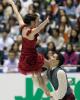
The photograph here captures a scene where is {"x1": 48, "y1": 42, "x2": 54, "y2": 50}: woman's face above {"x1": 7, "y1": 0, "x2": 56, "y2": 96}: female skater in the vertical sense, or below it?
below

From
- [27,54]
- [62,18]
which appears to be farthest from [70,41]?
[27,54]

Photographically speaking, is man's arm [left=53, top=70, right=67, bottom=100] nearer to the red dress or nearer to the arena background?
the red dress

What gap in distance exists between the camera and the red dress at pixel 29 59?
8.16 meters

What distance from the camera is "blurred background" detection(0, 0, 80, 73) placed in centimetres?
1109

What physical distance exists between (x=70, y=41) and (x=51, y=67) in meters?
3.91

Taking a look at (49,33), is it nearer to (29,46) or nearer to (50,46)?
(50,46)

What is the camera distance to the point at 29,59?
8211 millimetres

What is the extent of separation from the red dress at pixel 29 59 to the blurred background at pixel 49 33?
6.19 feet

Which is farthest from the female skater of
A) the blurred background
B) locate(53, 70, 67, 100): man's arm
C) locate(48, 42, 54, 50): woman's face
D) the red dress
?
locate(48, 42, 54, 50): woman's face

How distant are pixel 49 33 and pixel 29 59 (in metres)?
3.97

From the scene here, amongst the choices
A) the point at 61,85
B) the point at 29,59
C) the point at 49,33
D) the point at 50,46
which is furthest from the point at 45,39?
the point at 61,85

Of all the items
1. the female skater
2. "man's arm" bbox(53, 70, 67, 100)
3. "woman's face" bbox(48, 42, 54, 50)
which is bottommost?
"man's arm" bbox(53, 70, 67, 100)

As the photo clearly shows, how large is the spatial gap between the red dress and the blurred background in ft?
6.19

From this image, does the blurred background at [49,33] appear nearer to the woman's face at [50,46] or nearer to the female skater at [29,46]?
the woman's face at [50,46]
